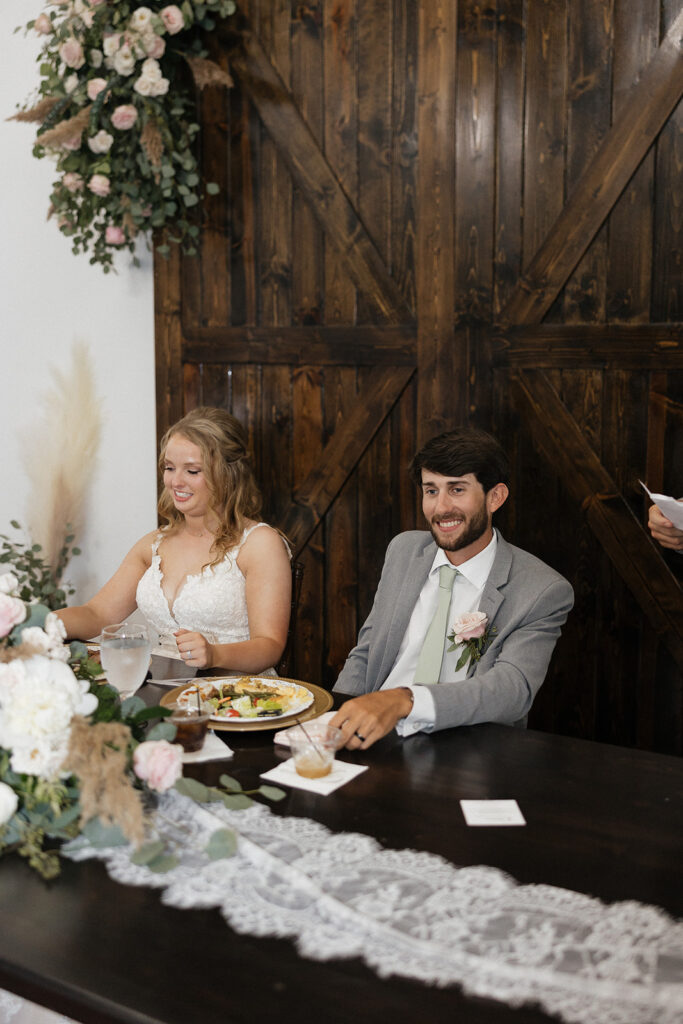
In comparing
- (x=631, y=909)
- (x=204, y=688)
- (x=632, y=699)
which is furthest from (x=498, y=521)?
(x=631, y=909)

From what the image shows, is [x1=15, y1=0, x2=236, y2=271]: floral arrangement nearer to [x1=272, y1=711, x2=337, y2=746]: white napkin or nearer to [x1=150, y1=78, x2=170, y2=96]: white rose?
[x1=150, y1=78, x2=170, y2=96]: white rose

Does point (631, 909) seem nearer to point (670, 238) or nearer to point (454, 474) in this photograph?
point (454, 474)

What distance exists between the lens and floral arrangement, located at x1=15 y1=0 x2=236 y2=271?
3.37 m

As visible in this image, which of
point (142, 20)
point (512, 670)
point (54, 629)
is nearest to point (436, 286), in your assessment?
point (142, 20)

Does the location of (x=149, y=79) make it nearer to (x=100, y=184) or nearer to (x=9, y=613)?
(x=100, y=184)

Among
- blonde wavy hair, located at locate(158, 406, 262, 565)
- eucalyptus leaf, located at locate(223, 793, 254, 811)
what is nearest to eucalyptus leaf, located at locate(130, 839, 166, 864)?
eucalyptus leaf, located at locate(223, 793, 254, 811)

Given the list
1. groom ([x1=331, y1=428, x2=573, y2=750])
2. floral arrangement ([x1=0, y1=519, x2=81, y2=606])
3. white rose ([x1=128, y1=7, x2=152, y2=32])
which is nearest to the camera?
groom ([x1=331, y1=428, x2=573, y2=750])

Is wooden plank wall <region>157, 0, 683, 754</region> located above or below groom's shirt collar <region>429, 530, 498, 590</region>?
above

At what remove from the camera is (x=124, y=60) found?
3334mm

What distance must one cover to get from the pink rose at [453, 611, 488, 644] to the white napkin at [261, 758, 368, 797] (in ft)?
1.69

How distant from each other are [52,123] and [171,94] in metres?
0.46

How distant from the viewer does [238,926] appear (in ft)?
4.08

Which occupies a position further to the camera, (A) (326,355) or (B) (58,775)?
(A) (326,355)

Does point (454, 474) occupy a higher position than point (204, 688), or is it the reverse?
point (454, 474)
